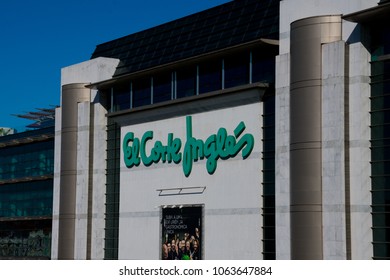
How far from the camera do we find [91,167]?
58812 millimetres

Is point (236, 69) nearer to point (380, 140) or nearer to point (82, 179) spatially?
point (380, 140)

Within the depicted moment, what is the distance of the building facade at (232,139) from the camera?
131 feet

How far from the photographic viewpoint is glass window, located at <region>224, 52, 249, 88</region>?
4762 cm

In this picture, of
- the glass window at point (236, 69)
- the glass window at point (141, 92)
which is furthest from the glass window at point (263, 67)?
the glass window at point (141, 92)

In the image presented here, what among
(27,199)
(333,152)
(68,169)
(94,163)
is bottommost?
(27,199)

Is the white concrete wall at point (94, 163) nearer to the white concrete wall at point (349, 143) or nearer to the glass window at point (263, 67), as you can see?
the glass window at point (263, 67)

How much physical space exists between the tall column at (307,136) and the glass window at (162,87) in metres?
13.4

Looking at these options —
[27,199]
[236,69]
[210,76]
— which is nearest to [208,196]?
[210,76]

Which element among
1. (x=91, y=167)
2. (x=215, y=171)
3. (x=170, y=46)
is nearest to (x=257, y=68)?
(x=215, y=171)

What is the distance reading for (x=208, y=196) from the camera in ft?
A: 160

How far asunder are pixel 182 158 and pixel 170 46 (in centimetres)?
929

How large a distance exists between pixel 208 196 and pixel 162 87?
951cm

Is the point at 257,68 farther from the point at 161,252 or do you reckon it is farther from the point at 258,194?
the point at 161,252

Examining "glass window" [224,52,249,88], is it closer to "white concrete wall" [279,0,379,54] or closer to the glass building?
"white concrete wall" [279,0,379,54]
